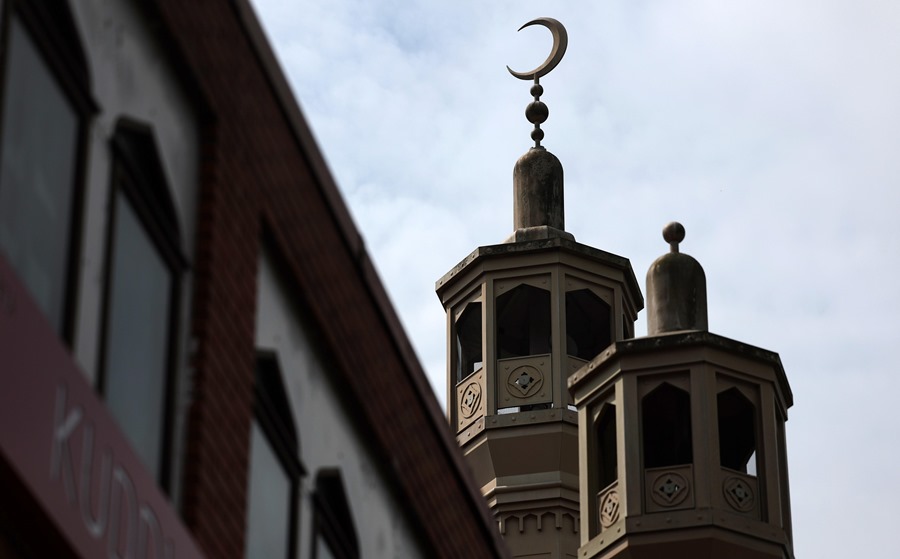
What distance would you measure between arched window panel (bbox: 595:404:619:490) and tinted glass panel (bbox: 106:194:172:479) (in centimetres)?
1933

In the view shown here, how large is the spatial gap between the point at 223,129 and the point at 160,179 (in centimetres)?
101

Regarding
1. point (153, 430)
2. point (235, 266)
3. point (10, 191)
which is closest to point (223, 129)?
point (235, 266)

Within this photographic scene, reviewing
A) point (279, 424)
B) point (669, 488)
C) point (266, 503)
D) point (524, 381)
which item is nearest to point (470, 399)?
point (524, 381)

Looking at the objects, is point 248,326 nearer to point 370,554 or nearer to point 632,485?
point 370,554

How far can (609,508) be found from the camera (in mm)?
27781

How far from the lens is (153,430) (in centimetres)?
977

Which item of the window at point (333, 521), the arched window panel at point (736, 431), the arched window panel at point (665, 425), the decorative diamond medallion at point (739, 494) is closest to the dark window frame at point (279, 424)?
the window at point (333, 521)

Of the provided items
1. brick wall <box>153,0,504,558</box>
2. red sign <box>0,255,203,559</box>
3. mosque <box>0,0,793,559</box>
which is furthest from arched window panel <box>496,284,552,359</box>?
red sign <box>0,255,203,559</box>

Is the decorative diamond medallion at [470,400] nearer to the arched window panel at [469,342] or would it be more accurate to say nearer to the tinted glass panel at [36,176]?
the arched window panel at [469,342]

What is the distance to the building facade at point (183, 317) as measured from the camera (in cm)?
822

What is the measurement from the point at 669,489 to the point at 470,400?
7594 mm

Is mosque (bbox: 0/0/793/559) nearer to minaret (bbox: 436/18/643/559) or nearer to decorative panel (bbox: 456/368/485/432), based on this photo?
minaret (bbox: 436/18/643/559)

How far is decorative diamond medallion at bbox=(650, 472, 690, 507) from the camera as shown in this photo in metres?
27.1

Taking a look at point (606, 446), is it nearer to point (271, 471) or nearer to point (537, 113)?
point (537, 113)
